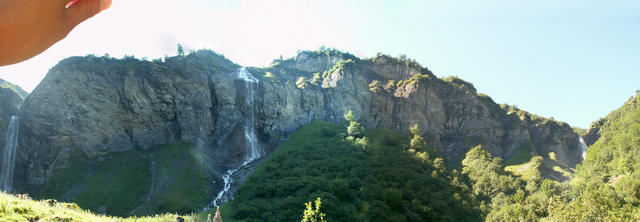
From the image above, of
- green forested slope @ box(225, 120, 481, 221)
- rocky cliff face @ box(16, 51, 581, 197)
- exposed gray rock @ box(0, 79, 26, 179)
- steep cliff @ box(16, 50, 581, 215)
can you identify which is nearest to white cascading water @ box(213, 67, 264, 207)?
steep cliff @ box(16, 50, 581, 215)

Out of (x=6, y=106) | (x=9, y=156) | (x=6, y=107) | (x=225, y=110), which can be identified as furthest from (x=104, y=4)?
(x=6, y=106)

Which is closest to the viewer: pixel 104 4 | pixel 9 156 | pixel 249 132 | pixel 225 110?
pixel 104 4

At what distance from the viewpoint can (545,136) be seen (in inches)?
2170

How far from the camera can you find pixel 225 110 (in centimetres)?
5003

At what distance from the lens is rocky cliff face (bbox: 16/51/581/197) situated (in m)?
37.6

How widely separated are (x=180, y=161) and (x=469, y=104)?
45.8 metres

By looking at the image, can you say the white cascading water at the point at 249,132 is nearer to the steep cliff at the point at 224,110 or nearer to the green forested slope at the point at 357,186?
the steep cliff at the point at 224,110

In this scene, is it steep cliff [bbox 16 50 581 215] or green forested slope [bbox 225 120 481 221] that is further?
steep cliff [bbox 16 50 581 215]

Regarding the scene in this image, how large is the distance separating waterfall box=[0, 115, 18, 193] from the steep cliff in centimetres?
75

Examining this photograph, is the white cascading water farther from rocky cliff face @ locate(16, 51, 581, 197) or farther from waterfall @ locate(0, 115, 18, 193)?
waterfall @ locate(0, 115, 18, 193)

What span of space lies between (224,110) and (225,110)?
0.46 ft

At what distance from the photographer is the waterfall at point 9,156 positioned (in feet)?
113

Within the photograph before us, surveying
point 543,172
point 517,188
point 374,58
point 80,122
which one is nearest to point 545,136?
point 543,172

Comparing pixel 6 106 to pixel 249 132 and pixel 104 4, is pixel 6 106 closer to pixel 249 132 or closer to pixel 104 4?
pixel 249 132
